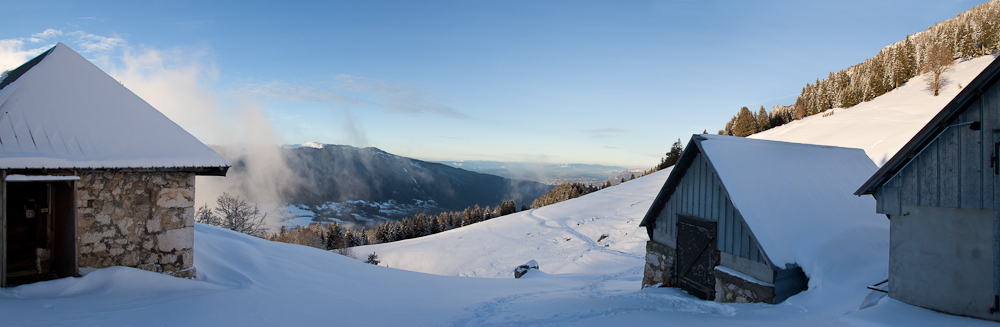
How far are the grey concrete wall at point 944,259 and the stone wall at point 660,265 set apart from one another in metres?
5.01

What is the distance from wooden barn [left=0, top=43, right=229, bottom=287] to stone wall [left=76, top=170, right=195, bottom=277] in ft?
0.04

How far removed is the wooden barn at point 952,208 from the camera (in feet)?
16.7

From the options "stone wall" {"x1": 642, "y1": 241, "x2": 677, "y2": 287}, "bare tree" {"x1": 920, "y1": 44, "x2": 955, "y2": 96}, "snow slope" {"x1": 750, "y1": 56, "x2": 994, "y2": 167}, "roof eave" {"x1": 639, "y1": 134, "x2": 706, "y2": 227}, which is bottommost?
"stone wall" {"x1": 642, "y1": 241, "x2": 677, "y2": 287}

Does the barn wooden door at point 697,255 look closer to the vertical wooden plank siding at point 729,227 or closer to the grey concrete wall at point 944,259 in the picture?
the vertical wooden plank siding at point 729,227

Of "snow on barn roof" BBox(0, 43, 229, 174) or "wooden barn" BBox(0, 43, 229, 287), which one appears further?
"wooden barn" BBox(0, 43, 229, 287)

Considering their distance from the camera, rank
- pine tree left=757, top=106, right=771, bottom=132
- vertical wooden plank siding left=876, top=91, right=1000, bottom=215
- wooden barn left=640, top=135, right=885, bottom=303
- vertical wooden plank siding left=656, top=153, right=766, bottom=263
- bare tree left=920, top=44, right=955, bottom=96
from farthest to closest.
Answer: pine tree left=757, top=106, right=771, bottom=132 < bare tree left=920, top=44, right=955, bottom=96 < vertical wooden plank siding left=656, top=153, right=766, bottom=263 < wooden barn left=640, top=135, right=885, bottom=303 < vertical wooden plank siding left=876, top=91, right=1000, bottom=215

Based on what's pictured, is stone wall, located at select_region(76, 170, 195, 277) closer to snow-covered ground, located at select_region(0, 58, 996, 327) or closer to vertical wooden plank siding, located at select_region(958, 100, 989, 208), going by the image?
snow-covered ground, located at select_region(0, 58, 996, 327)

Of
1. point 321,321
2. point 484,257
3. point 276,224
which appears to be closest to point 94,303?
point 321,321

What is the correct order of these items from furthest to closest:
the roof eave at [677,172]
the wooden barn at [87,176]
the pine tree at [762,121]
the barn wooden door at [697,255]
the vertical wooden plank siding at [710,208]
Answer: the pine tree at [762,121] → the roof eave at [677,172] → the barn wooden door at [697,255] → the vertical wooden plank siding at [710,208] → the wooden barn at [87,176]

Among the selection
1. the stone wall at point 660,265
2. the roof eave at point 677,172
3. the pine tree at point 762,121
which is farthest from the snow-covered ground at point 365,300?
the pine tree at point 762,121

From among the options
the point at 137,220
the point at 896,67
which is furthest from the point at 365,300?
the point at 896,67

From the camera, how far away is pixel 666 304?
827cm

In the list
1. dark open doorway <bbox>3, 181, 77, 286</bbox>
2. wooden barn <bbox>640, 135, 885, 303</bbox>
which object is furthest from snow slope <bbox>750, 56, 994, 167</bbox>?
dark open doorway <bbox>3, 181, 77, 286</bbox>

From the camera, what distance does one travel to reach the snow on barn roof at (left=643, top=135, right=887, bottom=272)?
7.84 metres
